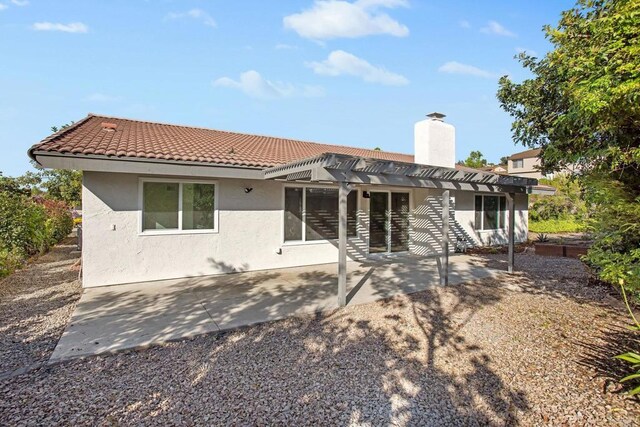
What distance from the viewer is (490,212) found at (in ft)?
51.4

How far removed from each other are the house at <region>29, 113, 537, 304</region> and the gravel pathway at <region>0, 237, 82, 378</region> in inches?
37.7

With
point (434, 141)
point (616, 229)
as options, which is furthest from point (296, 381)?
point (434, 141)

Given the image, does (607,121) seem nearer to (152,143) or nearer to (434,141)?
(434,141)

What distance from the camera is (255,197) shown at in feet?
31.6

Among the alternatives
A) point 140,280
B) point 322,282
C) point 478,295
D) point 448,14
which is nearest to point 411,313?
point 478,295

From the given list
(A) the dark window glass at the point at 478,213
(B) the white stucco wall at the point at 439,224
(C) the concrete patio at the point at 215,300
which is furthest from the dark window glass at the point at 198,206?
(A) the dark window glass at the point at 478,213

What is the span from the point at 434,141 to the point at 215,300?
10.2 metres

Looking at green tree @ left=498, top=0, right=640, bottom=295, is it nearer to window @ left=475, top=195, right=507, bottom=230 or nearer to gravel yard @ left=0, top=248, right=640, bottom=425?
gravel yard @ left=0, top=248, right=640, bottom=425

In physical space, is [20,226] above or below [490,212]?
below

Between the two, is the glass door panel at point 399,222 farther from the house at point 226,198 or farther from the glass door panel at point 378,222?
the glass door panel at point 378,222

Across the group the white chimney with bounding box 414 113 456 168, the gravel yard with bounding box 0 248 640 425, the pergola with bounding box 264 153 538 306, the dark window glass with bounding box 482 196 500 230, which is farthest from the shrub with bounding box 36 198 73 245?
the dark window glass with bounding box 482 196 500 230

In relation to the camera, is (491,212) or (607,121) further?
(491,212)

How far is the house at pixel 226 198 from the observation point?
23.2 ft

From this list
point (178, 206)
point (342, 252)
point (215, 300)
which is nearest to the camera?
point (342, 252)
